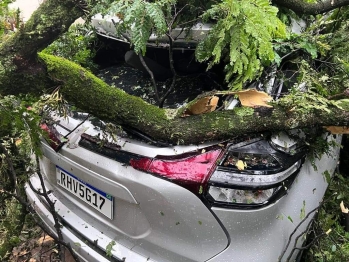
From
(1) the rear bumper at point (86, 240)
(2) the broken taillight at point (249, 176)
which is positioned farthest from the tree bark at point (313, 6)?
(1) the rear bumper at point (86, 240)

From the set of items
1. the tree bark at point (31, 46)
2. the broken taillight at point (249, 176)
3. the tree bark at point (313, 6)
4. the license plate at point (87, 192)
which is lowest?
the license plate at point (87, 192)

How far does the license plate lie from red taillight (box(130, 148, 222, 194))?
1.17 ft

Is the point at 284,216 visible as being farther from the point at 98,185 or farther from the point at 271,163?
the point at 98,185

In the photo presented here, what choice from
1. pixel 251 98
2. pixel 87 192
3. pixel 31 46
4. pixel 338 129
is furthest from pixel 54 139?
pixel 338 129

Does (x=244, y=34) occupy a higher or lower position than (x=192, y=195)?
higher

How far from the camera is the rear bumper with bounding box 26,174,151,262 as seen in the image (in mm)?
2117

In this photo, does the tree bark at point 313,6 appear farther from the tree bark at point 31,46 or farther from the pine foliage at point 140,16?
the tree bark at point 31,46

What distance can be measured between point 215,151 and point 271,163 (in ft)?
0.91

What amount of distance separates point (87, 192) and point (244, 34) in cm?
123

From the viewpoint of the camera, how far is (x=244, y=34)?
1.98 meters

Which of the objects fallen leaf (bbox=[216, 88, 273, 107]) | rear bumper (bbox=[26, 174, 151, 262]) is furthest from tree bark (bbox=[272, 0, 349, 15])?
rear bumper (bbox=[26, 174, 151, 262])

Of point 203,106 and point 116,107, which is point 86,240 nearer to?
point 116,107

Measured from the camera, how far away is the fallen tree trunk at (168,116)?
1.92 m

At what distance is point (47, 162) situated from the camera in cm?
256
